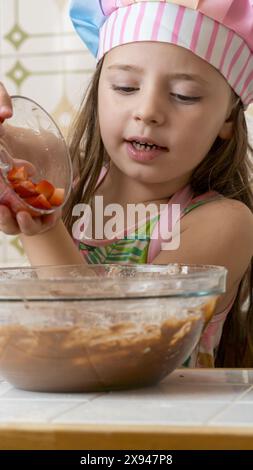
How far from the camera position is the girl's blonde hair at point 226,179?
5.12 feet

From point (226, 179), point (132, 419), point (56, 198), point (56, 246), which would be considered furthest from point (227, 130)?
point (132, 419)

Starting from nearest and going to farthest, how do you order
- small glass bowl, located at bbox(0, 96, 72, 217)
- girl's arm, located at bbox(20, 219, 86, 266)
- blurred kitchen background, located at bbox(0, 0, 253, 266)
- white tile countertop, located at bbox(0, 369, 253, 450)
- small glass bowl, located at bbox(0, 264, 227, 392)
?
white tile countertop, located at bbox(0, 369, 253, 450) → small glass bowl, located at bbox(0, 264, 227, 392) → small glass bowl, located at bbox(0, 96, 72, 217) → girl's arm, located at bbox(20, 219, 86, 266) → blurred kitchen background, located at bbox(0, 0, 253, 266)

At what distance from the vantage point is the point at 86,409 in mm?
707

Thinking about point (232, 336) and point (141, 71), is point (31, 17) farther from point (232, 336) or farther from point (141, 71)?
point (232, 336)

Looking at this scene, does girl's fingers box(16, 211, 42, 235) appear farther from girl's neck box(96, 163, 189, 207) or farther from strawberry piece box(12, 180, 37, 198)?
girl's neck box(96, 163, 189, 207)

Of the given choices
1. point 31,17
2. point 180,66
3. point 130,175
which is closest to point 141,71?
point 180,66

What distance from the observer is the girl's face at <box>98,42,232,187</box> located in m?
1.36

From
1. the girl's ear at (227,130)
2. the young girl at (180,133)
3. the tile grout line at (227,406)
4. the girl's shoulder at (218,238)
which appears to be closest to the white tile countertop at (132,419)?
the tile grout line at (227,406)

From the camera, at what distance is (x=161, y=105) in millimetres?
1355

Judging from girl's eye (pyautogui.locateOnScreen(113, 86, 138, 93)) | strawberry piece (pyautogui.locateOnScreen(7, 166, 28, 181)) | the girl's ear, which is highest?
girl's eye (pyautogui.locateOnScreen(113, 86, 138, 93))

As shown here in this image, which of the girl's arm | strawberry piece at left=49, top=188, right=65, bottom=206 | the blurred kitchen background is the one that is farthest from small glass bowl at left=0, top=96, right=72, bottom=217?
the blurred kitchen background

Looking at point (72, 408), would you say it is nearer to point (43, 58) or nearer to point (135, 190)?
point (135, 190)

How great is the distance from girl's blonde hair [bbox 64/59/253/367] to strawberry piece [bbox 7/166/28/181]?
2.03ft

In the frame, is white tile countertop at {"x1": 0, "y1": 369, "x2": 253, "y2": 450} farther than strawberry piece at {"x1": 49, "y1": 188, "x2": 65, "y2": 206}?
No
